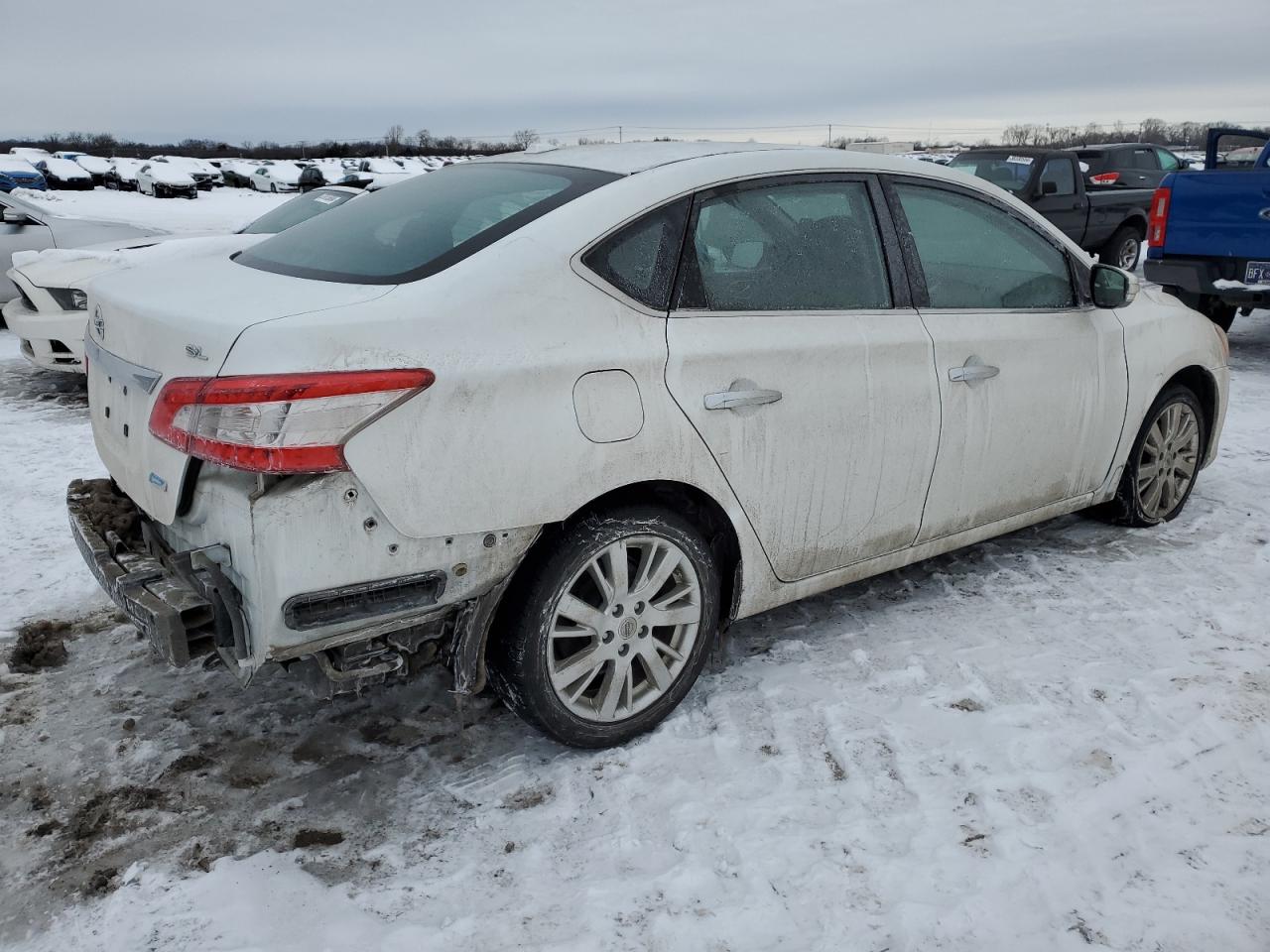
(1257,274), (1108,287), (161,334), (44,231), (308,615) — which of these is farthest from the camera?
(44,231)

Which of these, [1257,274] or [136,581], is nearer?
[136,581]

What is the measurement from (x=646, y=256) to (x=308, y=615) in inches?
52.9

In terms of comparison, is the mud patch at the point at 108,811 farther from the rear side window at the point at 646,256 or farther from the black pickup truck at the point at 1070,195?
the black pickup truck at the point at 1070,195

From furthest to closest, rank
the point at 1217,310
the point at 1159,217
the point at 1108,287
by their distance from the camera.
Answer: the point at 1217,310
the point at 1159,217
the point at 1108,287

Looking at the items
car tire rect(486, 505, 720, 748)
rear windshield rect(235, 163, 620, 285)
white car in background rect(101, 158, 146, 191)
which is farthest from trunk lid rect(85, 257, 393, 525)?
white car in background rect(101, 158, 146, 191)

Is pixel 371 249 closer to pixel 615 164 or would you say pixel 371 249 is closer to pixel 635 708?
pixel 615 164

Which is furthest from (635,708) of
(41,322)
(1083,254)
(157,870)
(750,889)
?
(41,322)

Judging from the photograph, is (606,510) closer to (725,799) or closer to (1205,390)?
(725,799)

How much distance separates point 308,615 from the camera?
246 cm

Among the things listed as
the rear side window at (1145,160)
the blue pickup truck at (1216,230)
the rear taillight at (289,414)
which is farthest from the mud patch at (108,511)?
the rear side window at (1145,160)

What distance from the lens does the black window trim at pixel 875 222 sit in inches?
118

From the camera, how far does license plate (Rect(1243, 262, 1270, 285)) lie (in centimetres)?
780

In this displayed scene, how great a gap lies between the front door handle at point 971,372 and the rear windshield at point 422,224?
138 cm

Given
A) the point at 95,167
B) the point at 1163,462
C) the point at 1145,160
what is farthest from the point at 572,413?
the point at 95,167
